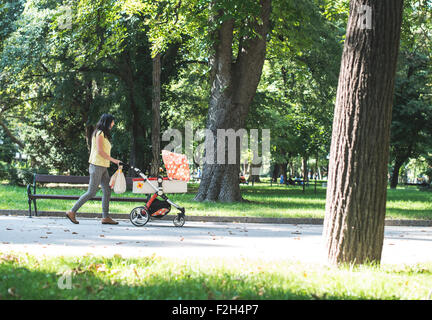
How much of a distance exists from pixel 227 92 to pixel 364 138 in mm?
12563

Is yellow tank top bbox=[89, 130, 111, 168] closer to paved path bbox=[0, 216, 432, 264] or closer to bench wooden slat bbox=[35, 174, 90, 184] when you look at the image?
paved path bbox=[0, 216, 432, 264]

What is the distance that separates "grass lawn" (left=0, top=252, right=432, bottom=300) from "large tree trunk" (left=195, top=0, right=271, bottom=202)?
11941 mm

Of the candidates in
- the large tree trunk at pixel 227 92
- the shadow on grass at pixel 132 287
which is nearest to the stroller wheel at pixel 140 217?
the shadow on grass at pixel 132 287

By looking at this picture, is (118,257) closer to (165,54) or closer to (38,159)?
(165,54)

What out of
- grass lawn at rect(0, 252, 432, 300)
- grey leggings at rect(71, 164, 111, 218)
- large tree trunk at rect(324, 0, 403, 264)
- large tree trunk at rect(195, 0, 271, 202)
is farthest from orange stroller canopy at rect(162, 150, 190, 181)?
large tree trunk at rect(195, 0, 271, 202)

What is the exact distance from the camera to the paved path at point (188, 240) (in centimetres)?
768

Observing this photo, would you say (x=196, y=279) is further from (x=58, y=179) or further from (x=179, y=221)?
(x=58, y=179)

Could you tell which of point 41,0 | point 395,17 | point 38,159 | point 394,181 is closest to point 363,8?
point 395,17

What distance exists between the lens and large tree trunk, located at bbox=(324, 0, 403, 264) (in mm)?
5906

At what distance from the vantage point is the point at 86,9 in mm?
18094

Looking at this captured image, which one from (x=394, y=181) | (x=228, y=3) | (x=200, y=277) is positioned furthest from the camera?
(x=394, y=181)

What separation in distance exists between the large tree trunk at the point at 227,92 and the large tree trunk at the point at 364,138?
12.0 metres

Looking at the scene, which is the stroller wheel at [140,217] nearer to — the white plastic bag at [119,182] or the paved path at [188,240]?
the paved path at [188,240]
